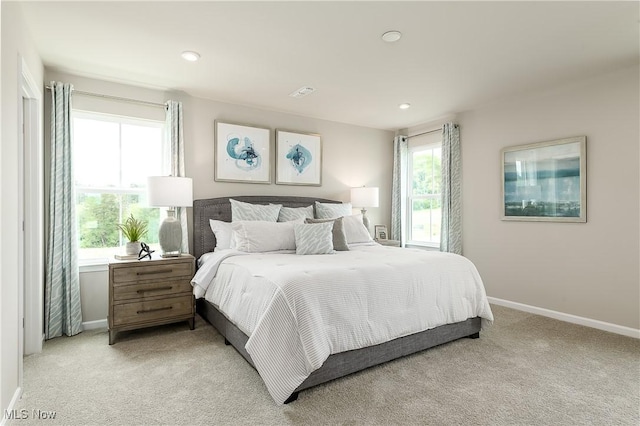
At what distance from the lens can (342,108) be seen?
4453 millimetres

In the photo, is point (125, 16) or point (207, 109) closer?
point (125, 16)

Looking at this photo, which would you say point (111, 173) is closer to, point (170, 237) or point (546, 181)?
point (170, 237)

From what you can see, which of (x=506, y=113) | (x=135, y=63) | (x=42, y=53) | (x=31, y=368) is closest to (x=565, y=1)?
(x=506, y=113)

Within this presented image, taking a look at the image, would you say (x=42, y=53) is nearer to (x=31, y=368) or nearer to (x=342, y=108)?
(x=31, y=368)

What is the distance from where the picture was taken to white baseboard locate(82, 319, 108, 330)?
3311 mm

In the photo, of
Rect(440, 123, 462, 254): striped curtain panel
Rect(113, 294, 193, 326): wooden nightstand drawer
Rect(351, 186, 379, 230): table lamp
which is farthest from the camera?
Rect(351, 186, 379, 230): table lamp

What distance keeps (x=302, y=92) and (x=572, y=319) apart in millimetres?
3702

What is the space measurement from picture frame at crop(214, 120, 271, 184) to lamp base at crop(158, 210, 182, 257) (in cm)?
90

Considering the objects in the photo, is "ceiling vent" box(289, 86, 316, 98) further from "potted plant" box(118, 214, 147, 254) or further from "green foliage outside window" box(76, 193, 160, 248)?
"potted plant" box(118, 214, 147, 254)

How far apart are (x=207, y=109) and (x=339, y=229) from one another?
2.11m

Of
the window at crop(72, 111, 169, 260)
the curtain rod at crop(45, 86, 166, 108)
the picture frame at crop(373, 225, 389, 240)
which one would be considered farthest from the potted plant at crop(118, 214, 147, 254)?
the picture frame at crop(373, 225, 389, 240)

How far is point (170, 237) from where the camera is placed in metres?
3.37

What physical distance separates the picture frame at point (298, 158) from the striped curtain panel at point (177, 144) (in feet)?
4.06

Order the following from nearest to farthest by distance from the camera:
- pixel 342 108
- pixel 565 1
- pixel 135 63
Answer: pixel 565 1 → pixel 135 63 → pixel 342 108
